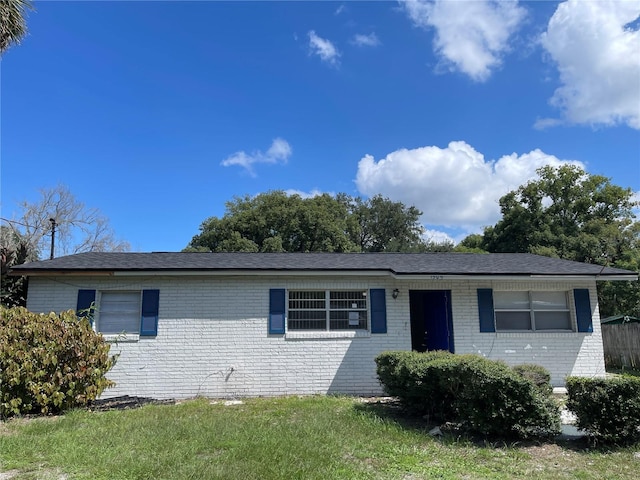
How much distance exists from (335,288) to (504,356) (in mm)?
4362

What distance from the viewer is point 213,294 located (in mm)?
9930

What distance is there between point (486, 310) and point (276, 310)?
5.08 meters

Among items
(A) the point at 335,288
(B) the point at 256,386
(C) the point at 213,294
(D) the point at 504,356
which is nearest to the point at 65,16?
(C) the point at 213,294

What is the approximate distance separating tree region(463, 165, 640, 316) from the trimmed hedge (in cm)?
2340

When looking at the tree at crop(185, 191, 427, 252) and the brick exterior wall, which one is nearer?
the brick exterior wall

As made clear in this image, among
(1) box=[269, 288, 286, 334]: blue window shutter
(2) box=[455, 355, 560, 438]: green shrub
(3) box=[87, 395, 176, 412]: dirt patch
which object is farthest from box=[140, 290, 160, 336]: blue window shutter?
(2) box=[455, 355, 560, 438]: green shrub

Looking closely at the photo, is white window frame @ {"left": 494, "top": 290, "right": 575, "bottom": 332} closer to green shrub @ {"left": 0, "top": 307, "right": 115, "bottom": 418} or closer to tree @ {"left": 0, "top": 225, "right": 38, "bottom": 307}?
green shrub @ {"left": 0, "top": 307, "right": 115, "bottom": 418}

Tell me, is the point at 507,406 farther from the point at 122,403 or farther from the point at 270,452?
the point at 122,403

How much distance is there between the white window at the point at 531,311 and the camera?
34.4ft

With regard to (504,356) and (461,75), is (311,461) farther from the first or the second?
(461,75)

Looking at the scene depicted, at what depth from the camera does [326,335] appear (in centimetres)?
991

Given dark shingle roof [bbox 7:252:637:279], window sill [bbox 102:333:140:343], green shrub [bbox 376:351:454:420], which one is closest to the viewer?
green shrub [bbox 376:351:454:420]

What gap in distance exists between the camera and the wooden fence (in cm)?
1378

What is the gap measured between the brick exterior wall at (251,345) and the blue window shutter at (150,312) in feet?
0.39
